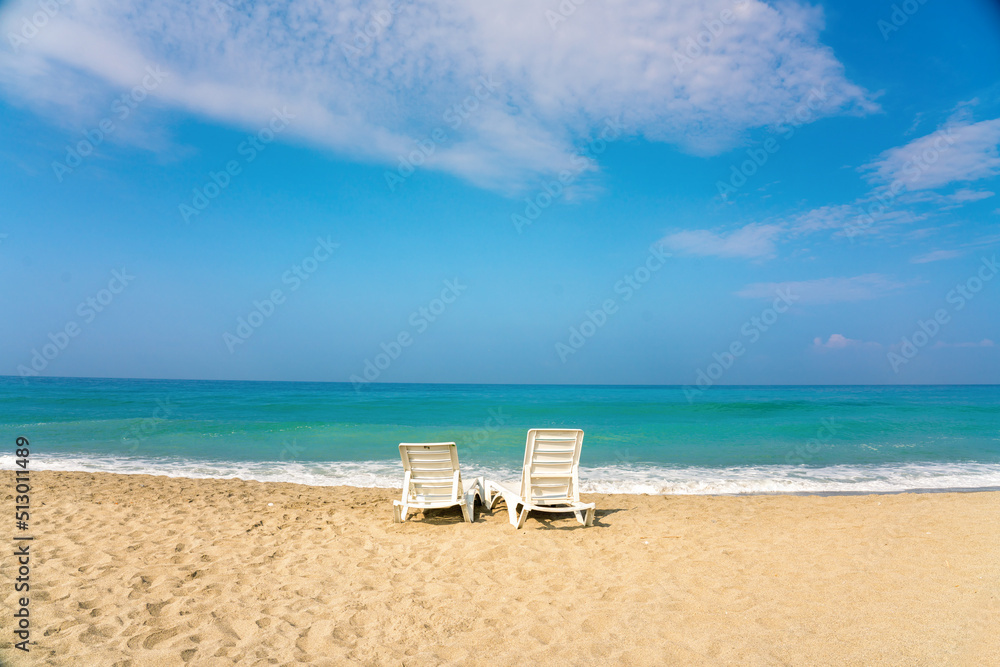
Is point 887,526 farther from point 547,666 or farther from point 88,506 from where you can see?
point 88,506

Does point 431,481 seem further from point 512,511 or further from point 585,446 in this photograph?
point 585,446

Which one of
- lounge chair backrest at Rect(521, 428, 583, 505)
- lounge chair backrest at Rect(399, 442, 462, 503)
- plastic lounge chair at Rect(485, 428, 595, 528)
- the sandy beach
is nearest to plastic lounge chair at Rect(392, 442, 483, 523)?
lounge chair backrest at Rect(399, 442, 462, 503)

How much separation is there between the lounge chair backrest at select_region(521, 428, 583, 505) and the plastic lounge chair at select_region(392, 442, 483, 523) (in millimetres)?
876

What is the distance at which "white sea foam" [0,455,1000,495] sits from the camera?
33.2ft

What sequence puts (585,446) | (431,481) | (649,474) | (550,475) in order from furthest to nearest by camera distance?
1. (585,446)
2. (649,474)
3. (431,481)
4. (550,475)

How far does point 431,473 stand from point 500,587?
2.70 meters

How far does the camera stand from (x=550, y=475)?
6.92 meters

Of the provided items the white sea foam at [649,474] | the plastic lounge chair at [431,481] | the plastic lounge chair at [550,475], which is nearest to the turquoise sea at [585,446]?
the white sea foam at [649,474]

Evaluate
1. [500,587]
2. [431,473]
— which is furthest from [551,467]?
[500,587]

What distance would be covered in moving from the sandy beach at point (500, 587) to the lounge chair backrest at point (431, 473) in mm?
332

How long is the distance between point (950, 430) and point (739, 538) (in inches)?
801

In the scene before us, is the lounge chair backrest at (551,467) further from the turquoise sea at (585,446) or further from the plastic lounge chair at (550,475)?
the turquoise sea at (585,446)

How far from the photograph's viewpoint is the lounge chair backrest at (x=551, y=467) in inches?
266

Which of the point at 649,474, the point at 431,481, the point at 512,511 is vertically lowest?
the point at 649,474
